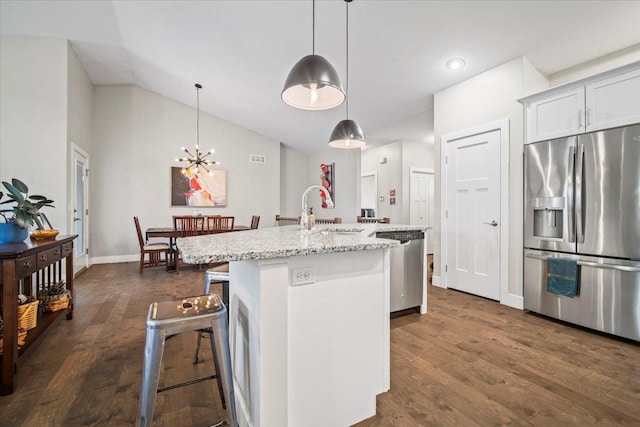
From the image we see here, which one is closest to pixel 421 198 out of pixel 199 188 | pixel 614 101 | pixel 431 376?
pixel 614 101

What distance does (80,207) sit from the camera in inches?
194

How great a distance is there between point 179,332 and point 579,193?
3.28 metres

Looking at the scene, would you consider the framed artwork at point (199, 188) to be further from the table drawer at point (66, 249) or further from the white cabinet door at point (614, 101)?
the white cabinet door at point (614, 101)

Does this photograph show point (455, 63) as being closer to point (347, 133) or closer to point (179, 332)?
point (347, 133)

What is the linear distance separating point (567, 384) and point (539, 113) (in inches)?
96.2

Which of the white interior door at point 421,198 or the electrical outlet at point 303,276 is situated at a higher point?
the white interior door at point 421,198

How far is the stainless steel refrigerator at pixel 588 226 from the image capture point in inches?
92.3

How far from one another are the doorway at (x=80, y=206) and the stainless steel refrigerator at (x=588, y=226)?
5.99m

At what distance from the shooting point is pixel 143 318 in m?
2.86

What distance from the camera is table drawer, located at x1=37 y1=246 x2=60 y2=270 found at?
2.07 m

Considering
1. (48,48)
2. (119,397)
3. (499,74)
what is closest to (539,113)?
(499,74)

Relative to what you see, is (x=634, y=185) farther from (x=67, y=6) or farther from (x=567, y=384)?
(x=67, y=6)

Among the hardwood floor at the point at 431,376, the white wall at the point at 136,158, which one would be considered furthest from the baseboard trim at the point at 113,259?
the hardwood floor at the point at 431,376

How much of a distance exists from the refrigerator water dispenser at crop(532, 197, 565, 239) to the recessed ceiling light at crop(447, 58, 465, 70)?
5.58 ft
